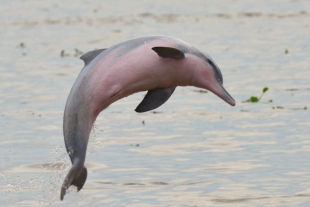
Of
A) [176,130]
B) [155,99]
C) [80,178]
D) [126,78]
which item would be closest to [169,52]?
[126,78]

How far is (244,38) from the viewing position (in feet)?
68.3

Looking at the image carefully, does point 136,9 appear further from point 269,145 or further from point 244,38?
point 269,145

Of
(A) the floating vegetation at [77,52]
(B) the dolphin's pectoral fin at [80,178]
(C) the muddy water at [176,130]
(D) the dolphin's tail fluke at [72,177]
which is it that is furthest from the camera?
(A) the floating vegetation at [77,52]

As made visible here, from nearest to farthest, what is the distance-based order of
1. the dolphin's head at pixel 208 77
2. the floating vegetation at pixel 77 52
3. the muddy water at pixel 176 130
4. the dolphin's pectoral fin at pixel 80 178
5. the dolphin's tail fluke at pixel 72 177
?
the dolphin's tail fluke at pixel 72 177, the dolphin's pectoral fin at pixel 80 178, the dolphin's head at pixel 208 77, the muddy water at pixel 176 130, the floating vegetation at pixel 77 52

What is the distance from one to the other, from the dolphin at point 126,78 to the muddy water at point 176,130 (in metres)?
1.49

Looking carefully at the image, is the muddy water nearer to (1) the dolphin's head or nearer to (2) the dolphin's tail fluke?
(1) the dolphin's head

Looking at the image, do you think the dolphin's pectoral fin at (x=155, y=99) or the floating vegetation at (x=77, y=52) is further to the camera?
the floating vegetation at (x=77, y=52)

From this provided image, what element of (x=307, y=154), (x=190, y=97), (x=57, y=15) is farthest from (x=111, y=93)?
(x=57, y=15)

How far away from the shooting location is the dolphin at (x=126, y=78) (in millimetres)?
7648

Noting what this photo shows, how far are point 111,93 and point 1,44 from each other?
13.5 metres

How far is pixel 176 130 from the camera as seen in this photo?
12570mm

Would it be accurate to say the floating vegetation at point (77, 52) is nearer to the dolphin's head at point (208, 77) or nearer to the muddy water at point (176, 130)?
the muddy water at point (176, 130)

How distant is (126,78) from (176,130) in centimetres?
469

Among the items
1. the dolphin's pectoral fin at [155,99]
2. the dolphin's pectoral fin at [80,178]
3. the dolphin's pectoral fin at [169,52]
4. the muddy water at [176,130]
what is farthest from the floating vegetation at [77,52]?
the dolphin's pectoral fin at [80,178]
